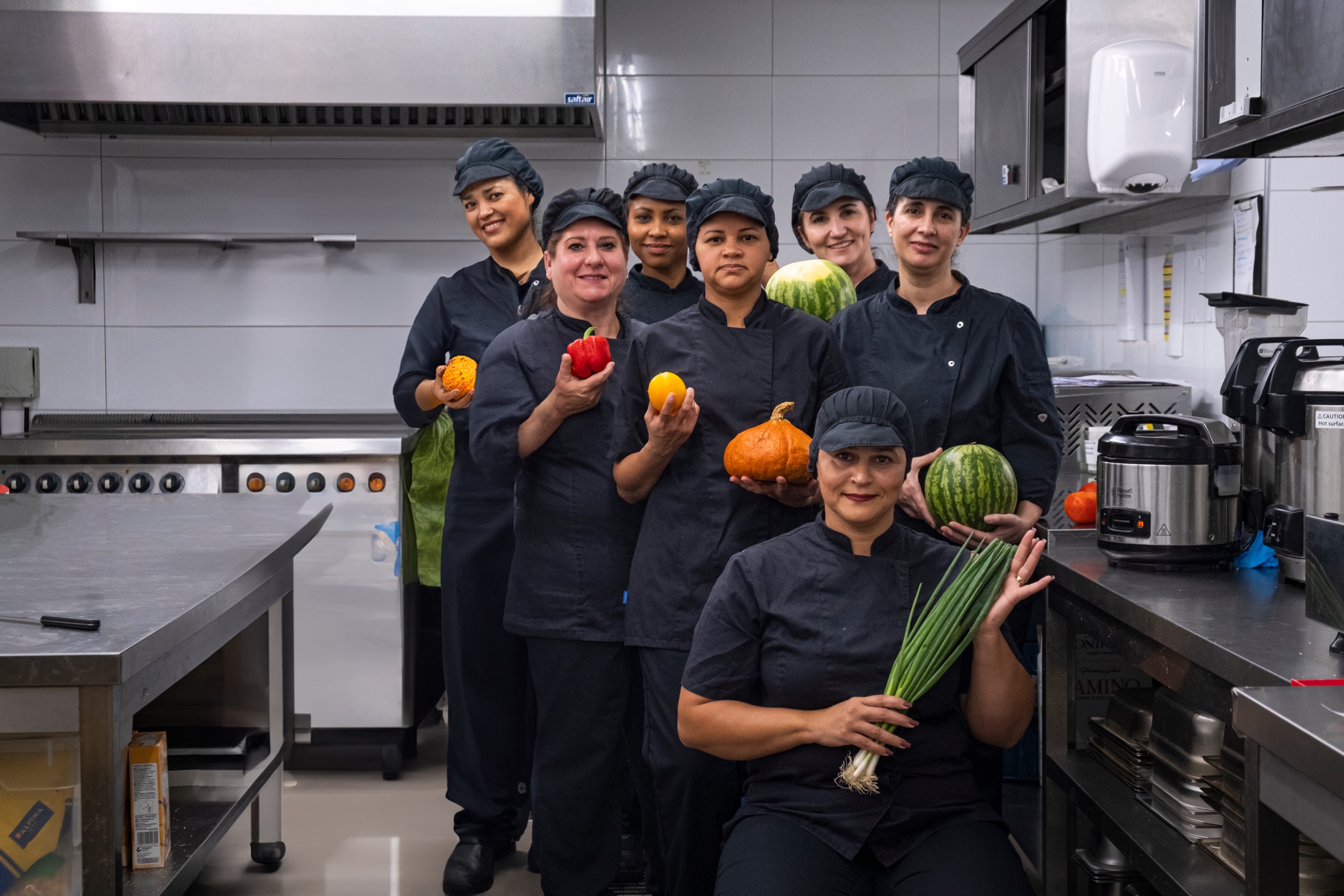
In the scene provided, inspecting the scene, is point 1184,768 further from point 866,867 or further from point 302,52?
point 302,52

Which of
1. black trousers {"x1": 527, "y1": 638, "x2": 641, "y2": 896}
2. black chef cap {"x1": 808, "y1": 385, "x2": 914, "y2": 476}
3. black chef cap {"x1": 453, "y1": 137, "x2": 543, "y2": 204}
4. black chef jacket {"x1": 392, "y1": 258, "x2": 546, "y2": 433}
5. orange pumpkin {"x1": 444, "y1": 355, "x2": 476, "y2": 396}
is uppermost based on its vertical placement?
black chef cap {"x1": 453, "y1": 137, "x2": 543, "y2": 204}

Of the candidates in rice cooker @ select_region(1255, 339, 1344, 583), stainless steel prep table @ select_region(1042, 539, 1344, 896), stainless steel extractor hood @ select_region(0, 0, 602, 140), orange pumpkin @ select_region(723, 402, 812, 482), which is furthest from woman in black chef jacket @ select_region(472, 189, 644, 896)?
stainless steel extractor hood @ select_region(0, 0, 602, 140)

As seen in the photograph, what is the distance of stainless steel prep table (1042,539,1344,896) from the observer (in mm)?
1491

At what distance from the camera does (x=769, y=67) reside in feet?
14.6

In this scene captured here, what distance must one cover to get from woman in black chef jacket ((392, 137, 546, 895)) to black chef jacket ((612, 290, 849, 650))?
2.39ft

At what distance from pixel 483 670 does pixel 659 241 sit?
1151mm

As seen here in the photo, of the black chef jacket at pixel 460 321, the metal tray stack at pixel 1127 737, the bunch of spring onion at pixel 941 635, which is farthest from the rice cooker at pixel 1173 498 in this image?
the black chef jacket at pixel 460 321

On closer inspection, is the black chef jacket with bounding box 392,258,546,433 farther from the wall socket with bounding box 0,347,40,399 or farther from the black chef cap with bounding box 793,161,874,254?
the wall socket with bounding box 0,347,40,399

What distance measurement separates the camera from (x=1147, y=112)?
2736mm

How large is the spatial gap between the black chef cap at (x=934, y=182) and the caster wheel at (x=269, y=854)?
7.08ft

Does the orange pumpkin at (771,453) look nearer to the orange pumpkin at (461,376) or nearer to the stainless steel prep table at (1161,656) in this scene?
the stainless steel prep table at (1161,656)

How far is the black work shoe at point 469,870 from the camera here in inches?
108

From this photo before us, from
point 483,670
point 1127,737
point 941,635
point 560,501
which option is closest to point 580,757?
point 560,501

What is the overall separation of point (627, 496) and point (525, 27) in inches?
82.4
